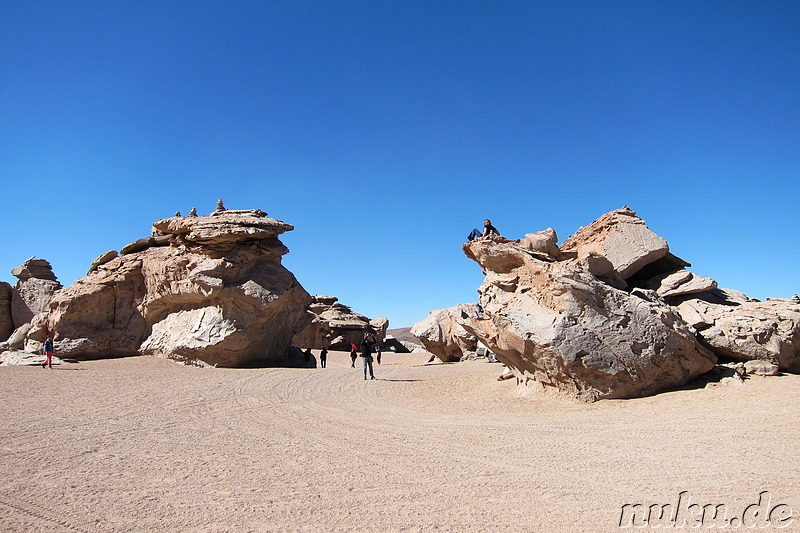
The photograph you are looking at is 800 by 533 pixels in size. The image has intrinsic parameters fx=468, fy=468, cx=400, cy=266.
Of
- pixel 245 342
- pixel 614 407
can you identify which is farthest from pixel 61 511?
pixel 245 342

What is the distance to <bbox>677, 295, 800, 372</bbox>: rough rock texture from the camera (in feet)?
31.3

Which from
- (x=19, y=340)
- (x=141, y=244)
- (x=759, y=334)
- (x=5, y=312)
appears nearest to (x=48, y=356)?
(x=19, y=340)

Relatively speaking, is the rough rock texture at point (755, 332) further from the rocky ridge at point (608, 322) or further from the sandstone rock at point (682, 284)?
the sandstone rock at point (682, 284)

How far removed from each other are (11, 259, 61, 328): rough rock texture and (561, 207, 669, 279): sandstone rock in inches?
1077

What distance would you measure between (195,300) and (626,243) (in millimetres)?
→ 14783

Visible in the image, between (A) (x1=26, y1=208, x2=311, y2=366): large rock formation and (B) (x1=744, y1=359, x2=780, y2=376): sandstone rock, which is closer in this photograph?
(B) (x1=744, y1=359, x2=780, y2=376): sandstone rock

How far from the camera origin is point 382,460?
5461 mm

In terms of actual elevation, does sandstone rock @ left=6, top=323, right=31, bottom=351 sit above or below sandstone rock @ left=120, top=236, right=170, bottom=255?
below

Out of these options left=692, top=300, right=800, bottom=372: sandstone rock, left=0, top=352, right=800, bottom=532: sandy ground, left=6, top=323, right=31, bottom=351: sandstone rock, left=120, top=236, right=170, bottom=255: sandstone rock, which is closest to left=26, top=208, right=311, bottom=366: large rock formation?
left=120, top=236, right=170, bottom=255: sandstone rock

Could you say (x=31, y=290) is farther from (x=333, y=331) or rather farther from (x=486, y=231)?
(x=486, y=231)

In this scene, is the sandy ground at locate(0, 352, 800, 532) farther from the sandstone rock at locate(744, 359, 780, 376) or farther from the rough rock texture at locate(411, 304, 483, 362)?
the rough rock texture at locate(411, 304, 483, 362)

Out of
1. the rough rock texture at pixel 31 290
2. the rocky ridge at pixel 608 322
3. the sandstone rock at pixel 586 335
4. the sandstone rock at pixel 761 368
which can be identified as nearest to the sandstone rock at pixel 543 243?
the rocky ridge at pixel 608 322

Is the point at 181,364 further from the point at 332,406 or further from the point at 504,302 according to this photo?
the point at 504,302

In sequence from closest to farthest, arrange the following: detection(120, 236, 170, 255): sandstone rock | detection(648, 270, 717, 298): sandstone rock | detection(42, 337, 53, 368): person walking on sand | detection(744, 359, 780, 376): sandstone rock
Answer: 1. detection(744, 359, 780, 376): sandstone rock
2. detection(648, 270, 717, 298): sandstone rock
3. detection(42, 337, 53, 368): person walking on sand
4. detection(120, 236, 170, 255): sandstone rock
